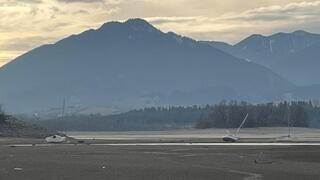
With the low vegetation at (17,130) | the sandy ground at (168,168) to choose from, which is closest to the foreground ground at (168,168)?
the sandy ground at (168,168)

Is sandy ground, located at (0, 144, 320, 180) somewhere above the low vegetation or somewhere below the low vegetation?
below

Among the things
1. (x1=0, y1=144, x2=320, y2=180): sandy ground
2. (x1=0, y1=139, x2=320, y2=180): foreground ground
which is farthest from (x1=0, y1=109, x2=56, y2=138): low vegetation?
(x1=0, y1=144, x2=320, y2=180): sandy ground

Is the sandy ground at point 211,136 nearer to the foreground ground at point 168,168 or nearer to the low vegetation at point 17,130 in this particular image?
the low vegetation at point 17,130

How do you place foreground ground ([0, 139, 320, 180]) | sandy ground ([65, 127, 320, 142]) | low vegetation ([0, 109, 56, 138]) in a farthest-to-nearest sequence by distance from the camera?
low vegetation ([0, 109, 56, 138])
sandy ground ([65, 127, 320, 142])
foreground ground ([0, 139, 320, 180])

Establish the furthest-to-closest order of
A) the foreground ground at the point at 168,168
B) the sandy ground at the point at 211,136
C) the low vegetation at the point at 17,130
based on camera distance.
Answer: the low vegetation at the point at 17,130 → the sandy ground at the point at 211,136 → the foreground ground at the point at 168,168

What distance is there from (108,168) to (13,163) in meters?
8.79

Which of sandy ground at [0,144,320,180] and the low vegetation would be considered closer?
sandy ground at [0,144,320,180]

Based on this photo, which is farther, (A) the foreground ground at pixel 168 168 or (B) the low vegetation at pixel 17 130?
(B) the low vegetation at pixel 17 130

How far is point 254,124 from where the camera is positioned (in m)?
197

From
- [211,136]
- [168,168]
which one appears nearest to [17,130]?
[211,136]

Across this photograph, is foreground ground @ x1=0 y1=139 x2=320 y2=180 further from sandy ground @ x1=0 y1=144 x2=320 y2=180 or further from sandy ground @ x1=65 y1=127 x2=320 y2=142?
sandy ground @ x1=65 y1=127 x2=320 y2=142

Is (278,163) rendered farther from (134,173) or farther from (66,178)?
(66,178)

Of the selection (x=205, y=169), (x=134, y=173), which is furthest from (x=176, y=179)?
(x=205, y=169)

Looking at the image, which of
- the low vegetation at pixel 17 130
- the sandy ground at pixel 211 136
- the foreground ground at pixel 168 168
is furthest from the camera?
the low vegetation at pixel 17 130
